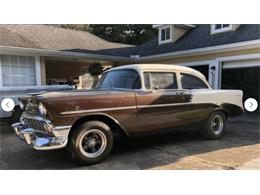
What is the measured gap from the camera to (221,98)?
5.89 meters

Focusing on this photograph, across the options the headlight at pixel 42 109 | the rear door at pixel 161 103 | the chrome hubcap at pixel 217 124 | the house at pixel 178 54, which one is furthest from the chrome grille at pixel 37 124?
the chrome hubcap at pixel 217 124

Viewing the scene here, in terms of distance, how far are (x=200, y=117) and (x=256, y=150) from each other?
52.2 inches

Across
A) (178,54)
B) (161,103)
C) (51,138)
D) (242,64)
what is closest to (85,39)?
(178,54)

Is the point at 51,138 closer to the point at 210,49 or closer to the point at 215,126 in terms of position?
the point at 215,126

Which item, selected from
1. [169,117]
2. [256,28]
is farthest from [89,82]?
[169,117]

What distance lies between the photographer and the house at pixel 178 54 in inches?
372

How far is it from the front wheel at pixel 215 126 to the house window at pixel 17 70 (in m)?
8.54

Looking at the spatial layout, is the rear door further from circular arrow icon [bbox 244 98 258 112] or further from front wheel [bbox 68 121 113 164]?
circular arrow icon [bbox 244 98 258 112]

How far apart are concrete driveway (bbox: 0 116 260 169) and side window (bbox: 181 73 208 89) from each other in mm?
1323

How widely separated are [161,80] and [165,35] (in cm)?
1016

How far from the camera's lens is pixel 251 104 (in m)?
9.45

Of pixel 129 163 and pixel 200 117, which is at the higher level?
pixel 200 117

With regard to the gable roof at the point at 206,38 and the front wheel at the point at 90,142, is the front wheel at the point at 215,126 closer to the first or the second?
the front wheel at the point at 90,142
